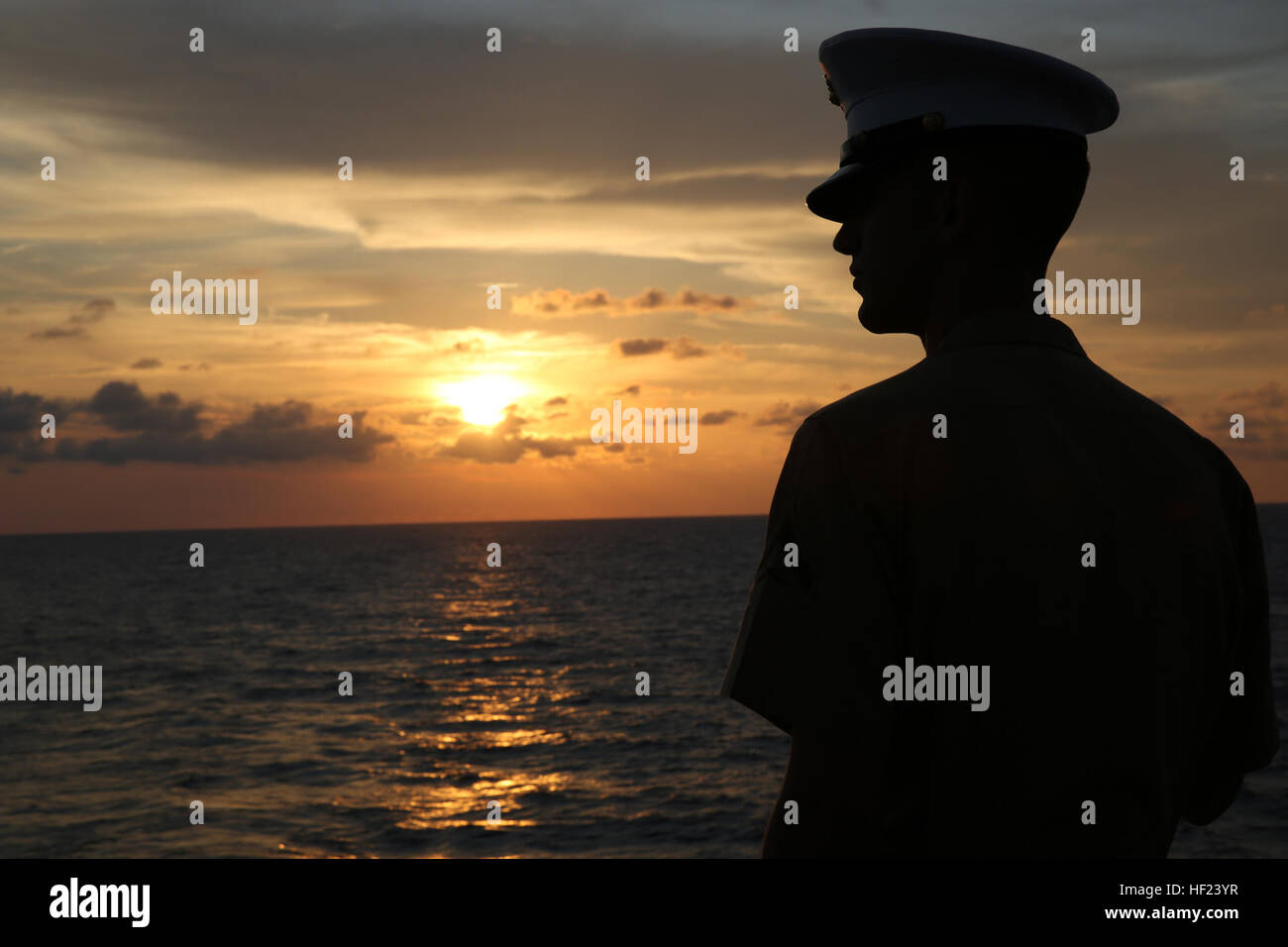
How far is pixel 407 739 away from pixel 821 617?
3833 cm

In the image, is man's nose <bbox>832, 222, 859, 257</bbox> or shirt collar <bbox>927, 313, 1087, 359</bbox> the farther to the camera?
man's nose <bbox>832, 222, 859, 257</bbox>

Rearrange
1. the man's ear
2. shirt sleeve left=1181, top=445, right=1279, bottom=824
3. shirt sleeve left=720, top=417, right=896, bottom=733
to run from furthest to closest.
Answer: shirt sleeve left=1181, top=445, right=1279, bottom=824
the man's ear
shirt sleeve left=720, top=417, right=896, bottom=733

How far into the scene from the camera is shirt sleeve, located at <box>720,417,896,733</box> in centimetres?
146

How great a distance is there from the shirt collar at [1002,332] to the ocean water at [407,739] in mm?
22509

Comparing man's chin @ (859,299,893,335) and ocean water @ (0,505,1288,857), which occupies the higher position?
man's chin @ (859,299,893,335)

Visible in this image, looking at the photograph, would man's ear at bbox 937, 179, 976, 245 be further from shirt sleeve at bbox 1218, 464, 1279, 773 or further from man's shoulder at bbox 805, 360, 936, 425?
shirt sleeve at bbox 1218, 464, 1279, 773

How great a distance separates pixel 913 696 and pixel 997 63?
105 centimetres

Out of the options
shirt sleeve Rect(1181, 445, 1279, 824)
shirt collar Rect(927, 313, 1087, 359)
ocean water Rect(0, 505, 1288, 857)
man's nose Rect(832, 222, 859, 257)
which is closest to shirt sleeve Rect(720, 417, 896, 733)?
shirt collar Rect(927, 313, 1087, 359)

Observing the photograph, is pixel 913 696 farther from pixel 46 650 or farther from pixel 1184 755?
pixel 46 650

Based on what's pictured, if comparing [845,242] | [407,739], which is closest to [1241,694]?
[845,242]

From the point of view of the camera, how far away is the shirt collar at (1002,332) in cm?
172

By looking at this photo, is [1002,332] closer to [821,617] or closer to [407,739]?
[821,617]

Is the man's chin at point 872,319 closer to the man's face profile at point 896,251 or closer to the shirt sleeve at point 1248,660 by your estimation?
the man's face profile at point 896,251
